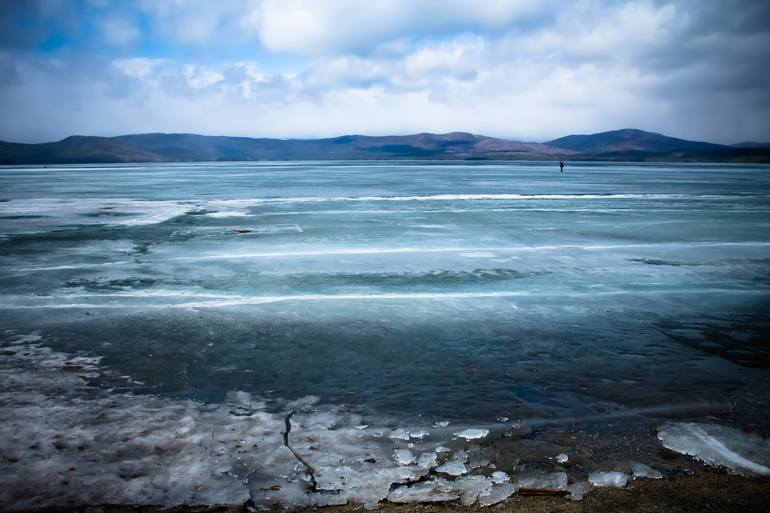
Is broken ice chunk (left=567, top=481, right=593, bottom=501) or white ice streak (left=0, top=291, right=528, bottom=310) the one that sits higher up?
white ice streak (left=0, top=291, right=528, bottom=310)

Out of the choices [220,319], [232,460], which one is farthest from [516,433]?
[220,319]

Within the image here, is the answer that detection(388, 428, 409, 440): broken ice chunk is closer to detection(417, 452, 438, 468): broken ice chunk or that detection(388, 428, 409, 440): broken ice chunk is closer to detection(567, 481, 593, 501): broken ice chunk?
detection(417, 452, 438, 468): broken ice chunk

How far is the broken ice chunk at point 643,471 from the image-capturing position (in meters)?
2.93

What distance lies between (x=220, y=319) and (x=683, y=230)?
42.3 ft

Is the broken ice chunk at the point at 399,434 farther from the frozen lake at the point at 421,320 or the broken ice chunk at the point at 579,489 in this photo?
the broken ice chunk at the point at 579,489

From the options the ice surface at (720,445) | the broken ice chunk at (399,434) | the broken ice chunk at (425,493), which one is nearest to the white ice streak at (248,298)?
the broken ice chunk at (399,434)

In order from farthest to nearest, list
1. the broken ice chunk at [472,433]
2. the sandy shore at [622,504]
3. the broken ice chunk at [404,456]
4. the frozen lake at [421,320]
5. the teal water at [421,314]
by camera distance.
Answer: the teal water at [421,314], the frozen lake at [421,320], the broken ice chunk at [472,433], the broken ice chunk at [404,456], the sandy shore at [622,504]

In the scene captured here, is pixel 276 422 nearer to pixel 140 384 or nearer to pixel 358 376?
pixel 358 376

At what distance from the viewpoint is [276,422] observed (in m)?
3.61

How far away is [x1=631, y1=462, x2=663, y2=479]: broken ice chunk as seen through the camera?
2.93m

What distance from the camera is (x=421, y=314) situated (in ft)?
20.9

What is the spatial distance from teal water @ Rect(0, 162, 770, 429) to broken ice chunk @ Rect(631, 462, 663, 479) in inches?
28.0

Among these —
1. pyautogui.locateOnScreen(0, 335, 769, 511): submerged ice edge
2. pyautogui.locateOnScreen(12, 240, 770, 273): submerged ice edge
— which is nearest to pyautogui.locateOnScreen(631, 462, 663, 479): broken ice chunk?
pyautogui.locateOnScreen(0, 335, 769, 511): submerged ice edge

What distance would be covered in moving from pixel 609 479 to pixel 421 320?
11.1ft
